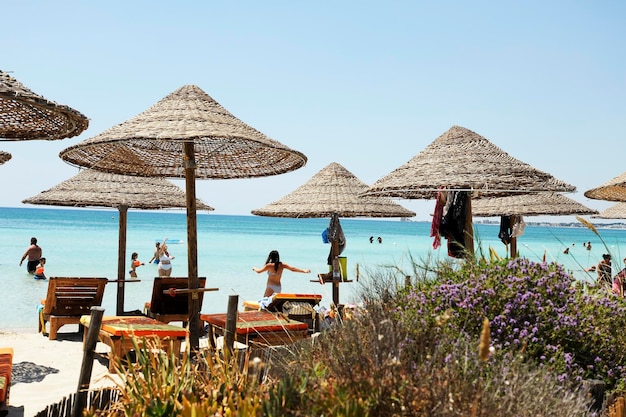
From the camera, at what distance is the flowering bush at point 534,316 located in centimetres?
344

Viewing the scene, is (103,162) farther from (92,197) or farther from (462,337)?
(462,337)

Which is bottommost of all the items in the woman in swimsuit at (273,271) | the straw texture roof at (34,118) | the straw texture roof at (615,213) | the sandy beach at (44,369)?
the sandy beach at (44,369)

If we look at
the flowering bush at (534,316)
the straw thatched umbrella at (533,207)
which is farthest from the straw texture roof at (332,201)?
the flowering bush at (534,316)

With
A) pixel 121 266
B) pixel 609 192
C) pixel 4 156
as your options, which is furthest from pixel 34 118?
pixel 609 192

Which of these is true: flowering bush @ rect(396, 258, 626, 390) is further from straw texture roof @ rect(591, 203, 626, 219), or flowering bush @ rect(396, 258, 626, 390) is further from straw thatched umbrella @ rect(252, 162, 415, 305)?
straw texture roof @ rect(591, 203, 626, 219)

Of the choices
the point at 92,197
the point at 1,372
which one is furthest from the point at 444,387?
the point at 92,197

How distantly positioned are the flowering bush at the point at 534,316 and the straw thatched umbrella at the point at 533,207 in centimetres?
795

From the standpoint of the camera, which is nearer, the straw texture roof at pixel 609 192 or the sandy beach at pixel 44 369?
the sandy beach at pixel 44 369

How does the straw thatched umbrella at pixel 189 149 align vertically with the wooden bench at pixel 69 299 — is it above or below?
above

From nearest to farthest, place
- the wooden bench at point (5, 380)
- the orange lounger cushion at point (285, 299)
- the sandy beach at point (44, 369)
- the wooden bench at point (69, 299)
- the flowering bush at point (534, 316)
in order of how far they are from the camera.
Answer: the flowering bush at point (534, 316)
the wooden bench at point (5, 380)
the sandy beach at point (44, 369)
the wooden bench at point (69, 299)
the orange lounger cushion at point (285, 299)

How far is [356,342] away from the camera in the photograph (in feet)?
8.87

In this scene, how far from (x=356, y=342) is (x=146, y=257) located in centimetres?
3537

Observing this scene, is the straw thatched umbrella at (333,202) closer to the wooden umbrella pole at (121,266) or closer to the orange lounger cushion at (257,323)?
the wooden umbrella pole at (121,266)

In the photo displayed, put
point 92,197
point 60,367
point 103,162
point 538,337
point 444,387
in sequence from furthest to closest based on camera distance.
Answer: point 92,197 → point 103,162 → point 60,367 → point 538,337 → point 444,387
